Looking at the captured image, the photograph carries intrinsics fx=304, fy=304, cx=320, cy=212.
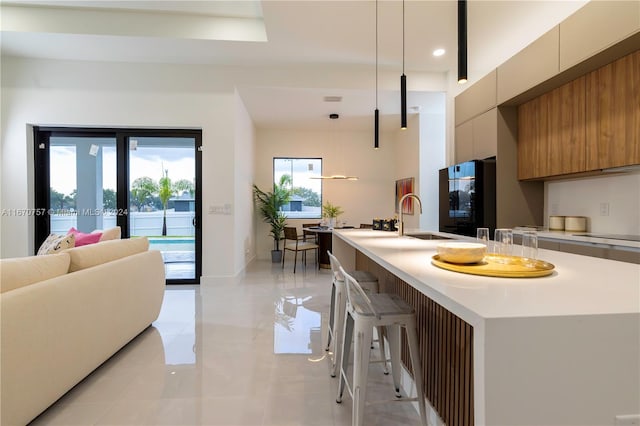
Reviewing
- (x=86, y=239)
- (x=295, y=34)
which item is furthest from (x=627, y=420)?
(x=295, y=34)

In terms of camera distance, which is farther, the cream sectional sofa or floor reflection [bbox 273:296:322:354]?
floor reflection [bbox 273:296:322:354]

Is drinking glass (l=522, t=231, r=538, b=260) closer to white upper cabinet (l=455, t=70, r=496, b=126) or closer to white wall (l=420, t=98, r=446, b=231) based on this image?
white upper cabinet (l=455, t=70, r=496, b=126)

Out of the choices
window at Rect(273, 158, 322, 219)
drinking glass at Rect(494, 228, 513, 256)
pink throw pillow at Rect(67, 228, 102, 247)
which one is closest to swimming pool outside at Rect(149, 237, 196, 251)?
pink throw pillow at Rect(67, 228, 102, 247)

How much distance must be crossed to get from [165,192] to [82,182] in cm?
123

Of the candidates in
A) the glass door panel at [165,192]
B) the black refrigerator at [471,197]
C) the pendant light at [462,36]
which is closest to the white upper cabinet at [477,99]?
the black refrigerator at [471,197]

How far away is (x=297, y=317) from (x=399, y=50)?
3.63m

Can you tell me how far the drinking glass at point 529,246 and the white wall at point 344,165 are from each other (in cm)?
598

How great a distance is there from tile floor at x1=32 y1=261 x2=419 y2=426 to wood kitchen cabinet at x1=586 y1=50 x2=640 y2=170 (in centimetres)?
251

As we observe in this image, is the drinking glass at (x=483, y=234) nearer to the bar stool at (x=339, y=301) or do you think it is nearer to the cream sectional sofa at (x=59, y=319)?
the bar stool at (x=339, y=301)

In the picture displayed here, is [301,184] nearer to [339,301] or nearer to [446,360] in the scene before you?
[339,301]

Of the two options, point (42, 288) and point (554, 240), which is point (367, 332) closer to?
point (42, 288)

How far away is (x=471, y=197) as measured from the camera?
12.3 ft

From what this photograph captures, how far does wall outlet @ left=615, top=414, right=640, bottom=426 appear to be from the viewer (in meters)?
0.70

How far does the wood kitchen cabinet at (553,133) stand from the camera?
2773 millimetres
